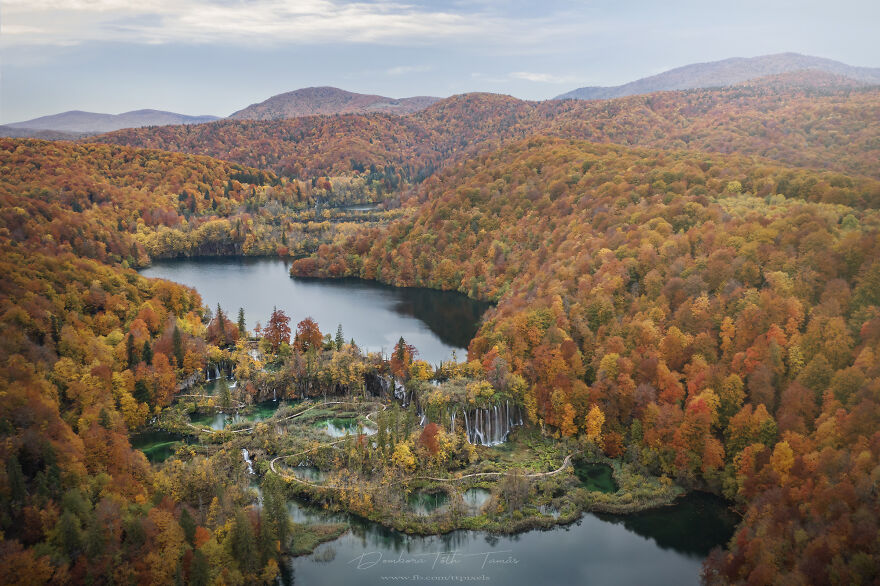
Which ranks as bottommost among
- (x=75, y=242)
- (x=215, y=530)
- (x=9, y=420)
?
(x=215, y=530)

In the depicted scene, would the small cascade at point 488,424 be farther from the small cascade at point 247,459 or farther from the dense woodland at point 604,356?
the small cascade at point 247,459

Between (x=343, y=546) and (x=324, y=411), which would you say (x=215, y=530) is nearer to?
(x=343, y=546)

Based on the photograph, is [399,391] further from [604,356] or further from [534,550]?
[534,550]

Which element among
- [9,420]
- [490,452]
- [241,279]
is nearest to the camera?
[9,420]

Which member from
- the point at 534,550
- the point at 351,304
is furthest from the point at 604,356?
the point at 351,304

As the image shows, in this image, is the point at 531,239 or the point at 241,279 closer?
the point at 531,239

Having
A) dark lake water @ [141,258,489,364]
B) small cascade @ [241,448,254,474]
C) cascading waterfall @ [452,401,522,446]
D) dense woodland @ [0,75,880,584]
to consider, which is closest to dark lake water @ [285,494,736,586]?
dense woodland @ [0,75,880,584]

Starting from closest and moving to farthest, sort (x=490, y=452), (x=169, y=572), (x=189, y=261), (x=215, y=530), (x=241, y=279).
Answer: (x=169, y=572), (x=215, y=530), (x=490, y=452), (x=241, y=279), (x=189, y=261)

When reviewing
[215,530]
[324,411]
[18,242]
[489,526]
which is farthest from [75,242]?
[489,526]
